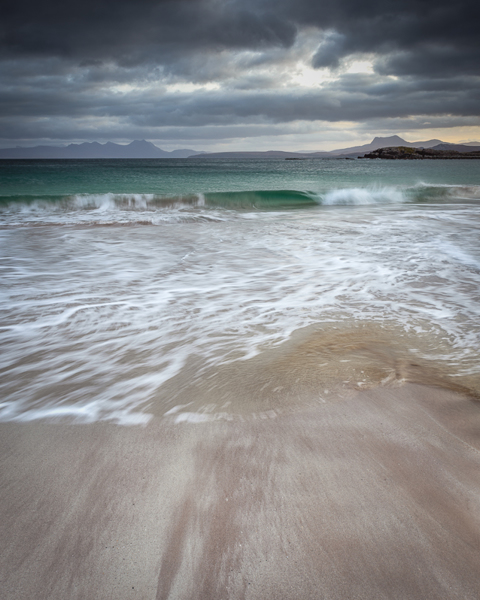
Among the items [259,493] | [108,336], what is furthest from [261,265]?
[259,493]

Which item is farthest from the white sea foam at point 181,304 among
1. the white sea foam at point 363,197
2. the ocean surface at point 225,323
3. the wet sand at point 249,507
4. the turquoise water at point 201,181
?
the turquoise water at point 201,181

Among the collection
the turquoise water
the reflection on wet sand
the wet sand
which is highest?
the turquoise water

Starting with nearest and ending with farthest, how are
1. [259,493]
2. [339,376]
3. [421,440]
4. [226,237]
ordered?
[259,493] < [421,440] < [339,376] < [226,237]

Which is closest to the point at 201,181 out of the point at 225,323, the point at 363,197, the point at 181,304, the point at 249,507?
the point at 363,197

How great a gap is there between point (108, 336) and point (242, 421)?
1.42 m

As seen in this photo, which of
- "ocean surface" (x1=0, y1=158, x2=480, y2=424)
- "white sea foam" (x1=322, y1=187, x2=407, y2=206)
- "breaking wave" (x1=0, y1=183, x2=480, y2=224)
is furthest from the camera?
"white sea foam" (x1=322, y1=187, x2=407, y2=206)

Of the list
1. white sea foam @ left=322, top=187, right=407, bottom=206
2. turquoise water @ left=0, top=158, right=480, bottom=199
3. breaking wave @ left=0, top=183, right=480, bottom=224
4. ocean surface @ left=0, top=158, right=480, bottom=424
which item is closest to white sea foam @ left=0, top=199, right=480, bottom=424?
ocean surface @ left=0, top=158, right=480, bottom=424

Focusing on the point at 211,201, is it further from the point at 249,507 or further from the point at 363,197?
the point at 249,507

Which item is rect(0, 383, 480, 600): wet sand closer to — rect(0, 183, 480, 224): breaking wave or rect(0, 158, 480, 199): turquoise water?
rect(0, 183, 480, 224): breaking wave

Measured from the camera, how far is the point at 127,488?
53.0 inches

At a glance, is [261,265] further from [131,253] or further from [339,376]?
[339,376]

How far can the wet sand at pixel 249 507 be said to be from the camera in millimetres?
1038

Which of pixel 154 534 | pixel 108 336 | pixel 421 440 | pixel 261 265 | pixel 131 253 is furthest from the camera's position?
pixel 131 253

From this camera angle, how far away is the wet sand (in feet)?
3.41
